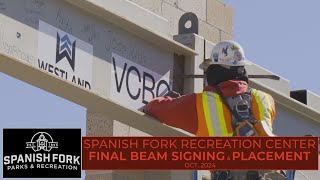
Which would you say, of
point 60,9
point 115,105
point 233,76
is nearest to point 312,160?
point 233,76

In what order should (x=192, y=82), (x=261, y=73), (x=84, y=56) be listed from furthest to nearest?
(x=261, y=73) → (x=192, y=82) → (x=84, y=56)

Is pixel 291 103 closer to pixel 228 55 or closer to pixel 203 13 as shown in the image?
pixel 203 13

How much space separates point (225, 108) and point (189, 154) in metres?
0.92

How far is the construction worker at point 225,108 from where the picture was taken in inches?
535

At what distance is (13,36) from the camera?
12.5m

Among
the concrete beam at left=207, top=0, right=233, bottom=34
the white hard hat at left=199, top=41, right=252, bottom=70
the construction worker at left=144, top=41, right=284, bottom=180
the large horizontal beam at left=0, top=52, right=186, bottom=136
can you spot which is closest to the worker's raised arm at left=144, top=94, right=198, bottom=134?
the construction worker at left=144, top=41, right=284, bottom=180

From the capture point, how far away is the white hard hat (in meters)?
14.1

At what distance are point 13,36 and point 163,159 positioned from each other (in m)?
1.99

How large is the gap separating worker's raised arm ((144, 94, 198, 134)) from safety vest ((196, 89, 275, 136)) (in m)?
0.08

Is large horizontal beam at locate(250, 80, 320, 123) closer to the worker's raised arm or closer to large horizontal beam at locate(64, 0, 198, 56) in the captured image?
large horizontal beam at locate(64, 0, 198, 56)

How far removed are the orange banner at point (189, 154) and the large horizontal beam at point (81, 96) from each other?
0.53 m

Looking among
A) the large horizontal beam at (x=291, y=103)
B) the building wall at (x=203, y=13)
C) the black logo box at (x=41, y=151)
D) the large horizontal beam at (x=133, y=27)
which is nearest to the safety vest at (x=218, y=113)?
the large horizontal beam at (x=133, y=27)

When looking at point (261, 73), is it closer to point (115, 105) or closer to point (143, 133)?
point (143, 133)

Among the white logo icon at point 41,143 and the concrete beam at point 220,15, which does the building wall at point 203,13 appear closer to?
the concrete beam at point 220,15
